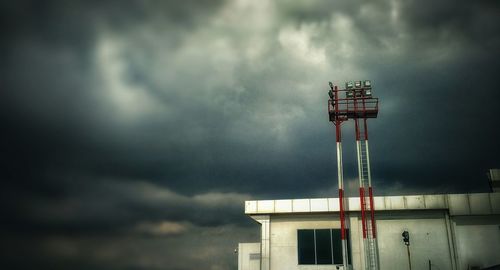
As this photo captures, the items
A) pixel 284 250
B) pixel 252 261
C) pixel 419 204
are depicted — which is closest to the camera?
pixel 419 204

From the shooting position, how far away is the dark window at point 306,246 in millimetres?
34662

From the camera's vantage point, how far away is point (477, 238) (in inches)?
1248

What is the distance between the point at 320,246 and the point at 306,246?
131 cm

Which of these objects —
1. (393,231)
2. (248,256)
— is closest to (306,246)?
(248,256)

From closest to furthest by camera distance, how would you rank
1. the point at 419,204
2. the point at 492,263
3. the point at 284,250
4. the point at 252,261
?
the point at 492,263 → the point at 419,204 → the point at 284,250 → the point at 252,261

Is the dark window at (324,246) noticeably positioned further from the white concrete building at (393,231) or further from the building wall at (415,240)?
the building wall at (415,240)

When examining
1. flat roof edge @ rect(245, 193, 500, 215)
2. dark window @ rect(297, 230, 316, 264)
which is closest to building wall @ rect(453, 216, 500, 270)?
flat roof edge @ rect(245, 193, 500, 215)

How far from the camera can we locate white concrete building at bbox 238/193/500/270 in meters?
31.6

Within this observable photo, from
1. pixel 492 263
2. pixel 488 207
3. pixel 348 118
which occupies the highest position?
pixel 348 118

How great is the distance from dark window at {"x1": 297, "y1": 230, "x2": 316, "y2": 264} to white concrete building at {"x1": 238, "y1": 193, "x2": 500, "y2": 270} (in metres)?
0.09

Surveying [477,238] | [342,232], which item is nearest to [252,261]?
[342,232]

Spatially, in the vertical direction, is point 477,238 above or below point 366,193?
below

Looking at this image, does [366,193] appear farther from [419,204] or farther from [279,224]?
[279,224]

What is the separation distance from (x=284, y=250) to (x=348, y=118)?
1426 cm
